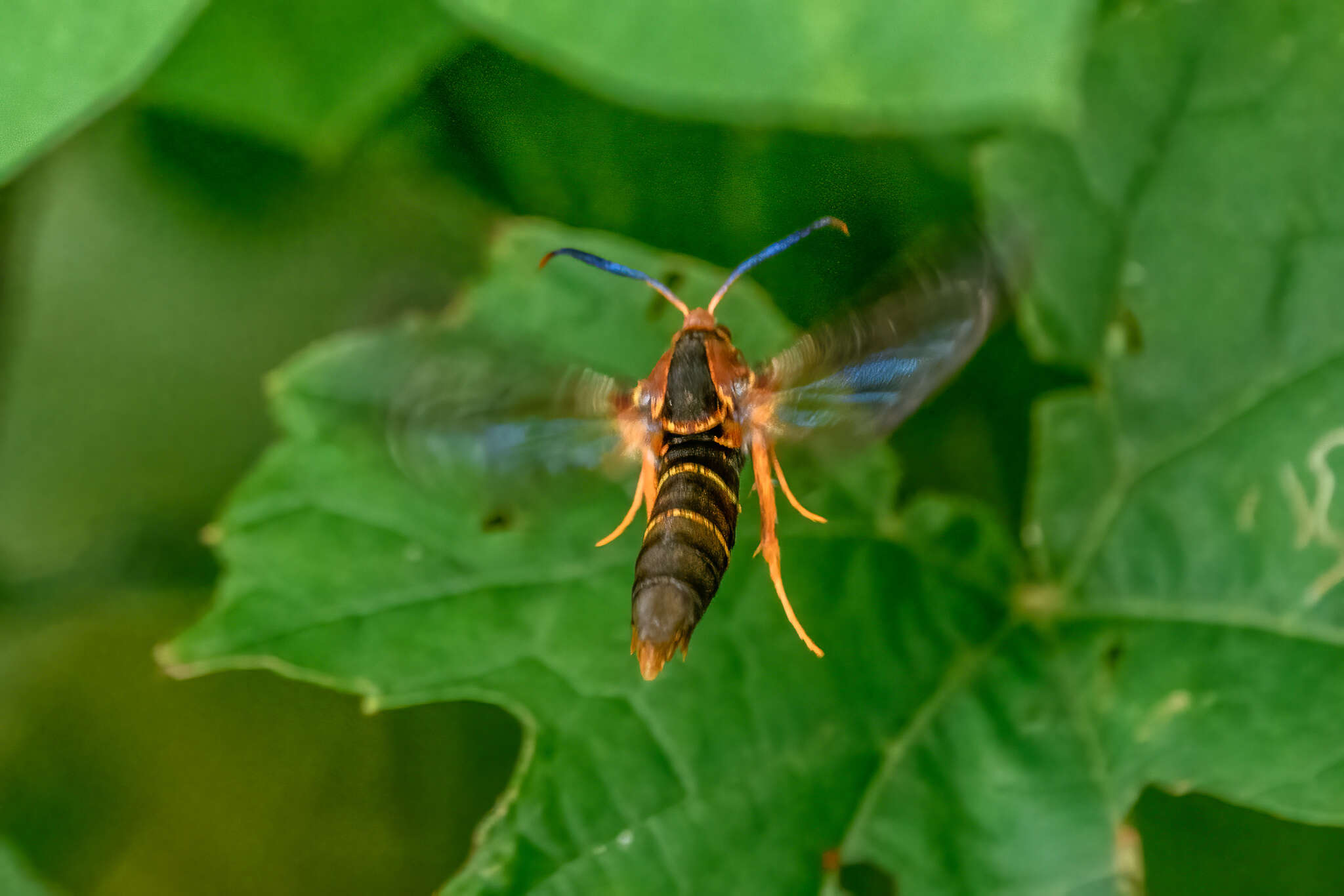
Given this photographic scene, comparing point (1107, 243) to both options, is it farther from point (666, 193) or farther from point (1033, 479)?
point (666, 193)

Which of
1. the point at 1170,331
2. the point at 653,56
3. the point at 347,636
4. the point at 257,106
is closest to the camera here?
the point at 653,56

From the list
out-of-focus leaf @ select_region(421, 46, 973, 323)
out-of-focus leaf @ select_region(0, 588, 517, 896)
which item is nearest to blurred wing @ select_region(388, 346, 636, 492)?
out-of-focus leaf @ select_region(421, 46, 973, 323)

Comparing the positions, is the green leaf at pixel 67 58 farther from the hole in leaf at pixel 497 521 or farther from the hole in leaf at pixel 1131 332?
the hole in leaf at pixel 1131 332

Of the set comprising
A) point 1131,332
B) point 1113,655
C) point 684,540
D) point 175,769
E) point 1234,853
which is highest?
point 1131,332

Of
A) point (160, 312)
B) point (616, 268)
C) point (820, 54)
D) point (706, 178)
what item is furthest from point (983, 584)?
point (160, 312)

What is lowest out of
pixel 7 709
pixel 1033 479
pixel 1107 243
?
pixel 7 709

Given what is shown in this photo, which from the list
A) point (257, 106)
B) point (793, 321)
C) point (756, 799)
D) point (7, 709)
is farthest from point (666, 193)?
point (7, 709)

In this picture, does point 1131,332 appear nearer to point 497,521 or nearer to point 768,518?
point 768,518
